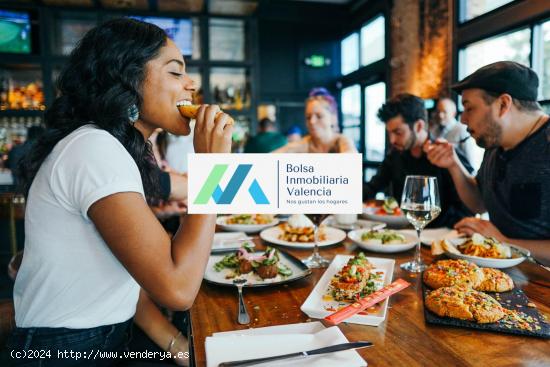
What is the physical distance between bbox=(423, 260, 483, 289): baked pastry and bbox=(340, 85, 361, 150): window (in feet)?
21.5

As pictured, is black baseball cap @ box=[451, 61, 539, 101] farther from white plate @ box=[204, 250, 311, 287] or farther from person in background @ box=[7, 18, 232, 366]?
person in background @ box=[7, 18, 232, 366]

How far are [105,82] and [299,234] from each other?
3.13 feet

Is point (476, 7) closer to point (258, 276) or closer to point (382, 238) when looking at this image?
point (382, 238)

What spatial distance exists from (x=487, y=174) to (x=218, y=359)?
183cm

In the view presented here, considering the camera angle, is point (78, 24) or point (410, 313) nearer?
point (410, 313)

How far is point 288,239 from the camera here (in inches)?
63.6

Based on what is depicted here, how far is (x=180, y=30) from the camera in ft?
17.7

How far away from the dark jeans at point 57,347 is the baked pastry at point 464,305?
89 cm

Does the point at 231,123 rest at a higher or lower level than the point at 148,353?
higher

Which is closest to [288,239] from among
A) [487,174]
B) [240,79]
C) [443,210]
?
[487,174]

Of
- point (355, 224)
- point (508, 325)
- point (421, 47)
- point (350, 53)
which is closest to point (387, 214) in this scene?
point (355, 224)

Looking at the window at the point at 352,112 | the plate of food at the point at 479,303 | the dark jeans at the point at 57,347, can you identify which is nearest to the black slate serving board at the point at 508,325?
the plate of food at the point at 479,303

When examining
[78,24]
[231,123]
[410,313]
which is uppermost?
[78,24]

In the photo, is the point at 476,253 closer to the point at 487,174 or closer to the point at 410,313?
the point at 410,313
